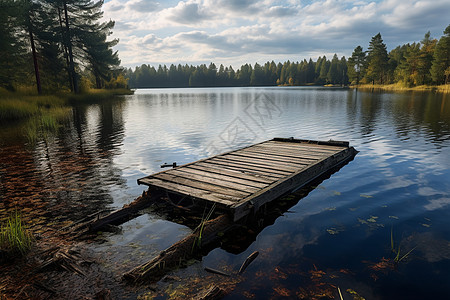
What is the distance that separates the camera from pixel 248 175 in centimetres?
837

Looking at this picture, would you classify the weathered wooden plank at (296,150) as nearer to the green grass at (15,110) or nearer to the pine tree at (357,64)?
the green grass at (15,110)

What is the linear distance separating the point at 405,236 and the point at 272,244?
310 centimetres

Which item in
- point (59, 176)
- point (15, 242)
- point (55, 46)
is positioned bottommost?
point (59, 176)

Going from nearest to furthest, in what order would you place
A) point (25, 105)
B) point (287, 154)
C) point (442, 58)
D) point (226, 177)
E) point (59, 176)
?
point (226, 177)
point (59, 176)
point (287, 154)
point (25, 105)
point (442, 58)

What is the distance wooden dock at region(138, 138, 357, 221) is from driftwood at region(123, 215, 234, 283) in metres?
0.44

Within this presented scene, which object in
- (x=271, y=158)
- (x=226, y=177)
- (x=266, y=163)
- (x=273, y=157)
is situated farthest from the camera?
(x=273, y=157)

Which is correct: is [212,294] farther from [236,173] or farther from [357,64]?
[357,64]

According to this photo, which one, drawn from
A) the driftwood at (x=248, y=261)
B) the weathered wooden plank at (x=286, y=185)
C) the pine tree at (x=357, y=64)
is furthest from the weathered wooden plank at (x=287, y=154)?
the pine tree at (x=357, y=64)

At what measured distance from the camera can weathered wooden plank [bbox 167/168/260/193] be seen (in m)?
7.16

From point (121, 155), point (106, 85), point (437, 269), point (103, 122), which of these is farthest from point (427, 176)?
point (106, 85)

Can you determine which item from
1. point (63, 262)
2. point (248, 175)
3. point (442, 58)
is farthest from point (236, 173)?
point (442, 58)

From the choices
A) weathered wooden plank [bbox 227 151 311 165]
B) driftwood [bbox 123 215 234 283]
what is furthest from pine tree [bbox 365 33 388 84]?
driftwood [bbox 123 215 234 283]

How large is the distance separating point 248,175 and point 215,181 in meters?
1.19

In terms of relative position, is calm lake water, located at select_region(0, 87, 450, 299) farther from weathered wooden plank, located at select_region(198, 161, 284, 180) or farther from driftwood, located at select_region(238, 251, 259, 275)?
weathered wooden plank, located at select_region(198, 161, 284, 180)
